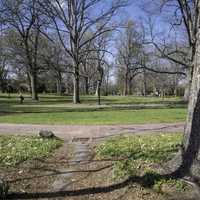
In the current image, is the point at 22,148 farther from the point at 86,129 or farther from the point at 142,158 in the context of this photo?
the point at 86,129

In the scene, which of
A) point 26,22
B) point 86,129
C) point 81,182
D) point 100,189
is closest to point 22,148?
point 81,182

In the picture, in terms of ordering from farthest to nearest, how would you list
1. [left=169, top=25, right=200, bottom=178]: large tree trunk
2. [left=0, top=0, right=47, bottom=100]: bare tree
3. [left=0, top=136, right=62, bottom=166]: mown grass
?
[left=0, top=0, right=47, bottom=100]: bare tree
[left=0, top=136, right=62, bottom=166]: mown grass
[left=169, top=25, right=200, bottom=178]: large tree trunk

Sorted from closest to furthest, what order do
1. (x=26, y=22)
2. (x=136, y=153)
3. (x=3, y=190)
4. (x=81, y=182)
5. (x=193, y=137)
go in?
(x=3, y=190) < (x=193, y=137) < (x=81, y=182) < (x=136, y=153) < (x=26, y=22)

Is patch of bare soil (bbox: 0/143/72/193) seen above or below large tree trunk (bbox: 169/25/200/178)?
below

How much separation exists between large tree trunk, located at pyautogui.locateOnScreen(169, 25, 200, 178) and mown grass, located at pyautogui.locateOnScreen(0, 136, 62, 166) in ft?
12.8

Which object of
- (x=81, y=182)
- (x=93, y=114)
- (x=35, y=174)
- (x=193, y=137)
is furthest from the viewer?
(x=93, y=114)

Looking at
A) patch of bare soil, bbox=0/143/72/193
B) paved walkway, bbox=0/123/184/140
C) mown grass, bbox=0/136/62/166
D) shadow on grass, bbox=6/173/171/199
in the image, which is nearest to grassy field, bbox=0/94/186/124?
paved walkway, bbox=0/123/184/140

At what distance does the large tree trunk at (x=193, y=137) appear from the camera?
248 inches

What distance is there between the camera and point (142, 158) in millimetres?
7957

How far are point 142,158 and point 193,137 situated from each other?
5.91 feet

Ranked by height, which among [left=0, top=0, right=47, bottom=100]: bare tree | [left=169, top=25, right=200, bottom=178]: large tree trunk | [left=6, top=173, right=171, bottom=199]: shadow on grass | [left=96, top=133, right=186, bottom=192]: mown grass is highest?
[left=0, top=0, right=47, bottom=100]: bare tree

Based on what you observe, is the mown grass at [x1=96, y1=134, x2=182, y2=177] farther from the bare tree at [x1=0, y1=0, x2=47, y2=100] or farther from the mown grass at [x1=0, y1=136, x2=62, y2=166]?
the bare tree at [x1=0, y1=0, x2=47, y2=100]

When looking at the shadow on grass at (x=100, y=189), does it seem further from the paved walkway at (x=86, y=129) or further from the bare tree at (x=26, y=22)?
the bare tree at (x=26, y=22)

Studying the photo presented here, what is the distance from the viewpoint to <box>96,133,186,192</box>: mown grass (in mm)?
6368
